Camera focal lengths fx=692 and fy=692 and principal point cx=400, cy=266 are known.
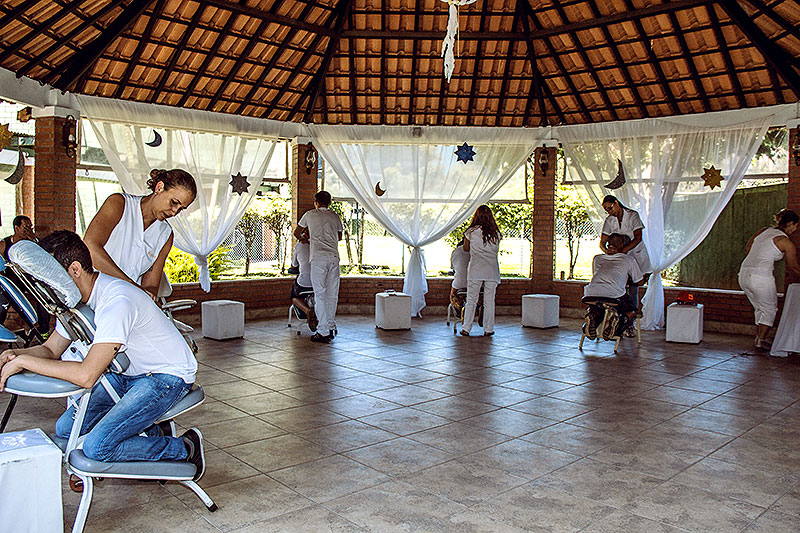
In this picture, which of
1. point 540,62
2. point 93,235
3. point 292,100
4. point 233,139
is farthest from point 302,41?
point 93,235

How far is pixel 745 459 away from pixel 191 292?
673 centimetres

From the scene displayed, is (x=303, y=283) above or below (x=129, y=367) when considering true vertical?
above

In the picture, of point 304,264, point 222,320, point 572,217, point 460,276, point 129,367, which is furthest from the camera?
point 572,217

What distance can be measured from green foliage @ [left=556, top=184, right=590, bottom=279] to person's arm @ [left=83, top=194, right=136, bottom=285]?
26.5ft

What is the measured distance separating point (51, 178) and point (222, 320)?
2.27 meters

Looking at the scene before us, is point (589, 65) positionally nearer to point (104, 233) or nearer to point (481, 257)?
point (481, 257)

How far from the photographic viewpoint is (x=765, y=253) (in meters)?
7.09

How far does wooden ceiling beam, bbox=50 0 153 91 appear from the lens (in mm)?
6766

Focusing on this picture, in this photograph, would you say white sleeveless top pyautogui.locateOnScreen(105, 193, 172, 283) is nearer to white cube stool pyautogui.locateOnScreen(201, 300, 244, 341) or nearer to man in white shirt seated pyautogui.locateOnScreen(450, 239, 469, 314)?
white cube stool pyautogui.locateOnScreen(201, 300, 244, 341)

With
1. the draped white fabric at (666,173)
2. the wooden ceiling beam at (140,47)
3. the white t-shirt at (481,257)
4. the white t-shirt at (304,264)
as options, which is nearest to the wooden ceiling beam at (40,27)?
the wooden ceiling beam at (140,47)

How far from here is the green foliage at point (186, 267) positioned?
32.0 ft

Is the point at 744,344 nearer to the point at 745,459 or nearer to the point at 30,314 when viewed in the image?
the point at 745,459

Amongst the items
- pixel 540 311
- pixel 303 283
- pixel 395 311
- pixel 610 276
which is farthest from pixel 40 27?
pixel 540 311

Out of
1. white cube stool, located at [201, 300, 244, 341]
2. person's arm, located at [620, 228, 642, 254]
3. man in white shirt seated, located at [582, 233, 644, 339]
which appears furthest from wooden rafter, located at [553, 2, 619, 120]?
white cube stool, located at [201, 300, 244, 341]
